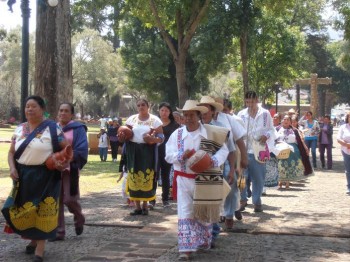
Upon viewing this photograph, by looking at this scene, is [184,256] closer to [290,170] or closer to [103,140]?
[290,170]

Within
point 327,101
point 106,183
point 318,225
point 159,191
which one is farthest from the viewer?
point 327,101

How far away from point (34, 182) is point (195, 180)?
169 centimetres

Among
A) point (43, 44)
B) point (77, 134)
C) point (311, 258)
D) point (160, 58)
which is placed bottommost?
point (311, 258)

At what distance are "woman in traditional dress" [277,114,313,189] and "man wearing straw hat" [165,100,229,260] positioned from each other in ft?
25.4

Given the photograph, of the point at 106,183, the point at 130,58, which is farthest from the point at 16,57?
the point at 106,183

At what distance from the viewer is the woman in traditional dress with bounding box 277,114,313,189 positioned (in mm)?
14283

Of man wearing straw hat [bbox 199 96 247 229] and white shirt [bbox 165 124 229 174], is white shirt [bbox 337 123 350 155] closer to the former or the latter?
man wearing straw hat [bbox 199 96 247 229]

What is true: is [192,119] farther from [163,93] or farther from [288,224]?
[163,93]

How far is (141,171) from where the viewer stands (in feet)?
32.2

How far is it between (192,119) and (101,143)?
55.5ft

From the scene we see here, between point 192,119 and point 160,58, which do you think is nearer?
point 192,119

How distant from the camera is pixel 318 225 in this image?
8.90m

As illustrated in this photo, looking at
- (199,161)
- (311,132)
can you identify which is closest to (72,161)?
(199,161)

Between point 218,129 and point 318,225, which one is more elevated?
point 218,129
